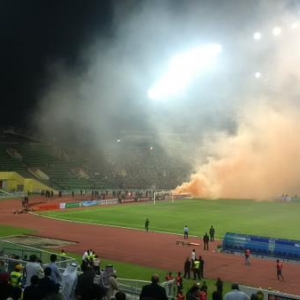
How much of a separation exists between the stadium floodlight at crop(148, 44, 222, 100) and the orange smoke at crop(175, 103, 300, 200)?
9.35 metres

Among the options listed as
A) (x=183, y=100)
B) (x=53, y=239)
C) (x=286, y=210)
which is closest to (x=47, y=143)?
(x=183, y=100)

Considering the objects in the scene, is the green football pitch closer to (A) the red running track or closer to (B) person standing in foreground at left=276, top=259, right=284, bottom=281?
(A) the red running track

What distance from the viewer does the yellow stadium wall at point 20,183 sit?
218 feet

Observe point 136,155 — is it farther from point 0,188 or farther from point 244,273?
point 244,273

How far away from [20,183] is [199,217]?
3401cm

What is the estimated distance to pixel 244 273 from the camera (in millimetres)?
22547

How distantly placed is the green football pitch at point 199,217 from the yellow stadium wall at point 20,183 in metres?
18.2

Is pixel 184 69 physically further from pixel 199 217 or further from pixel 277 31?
pixel 199 217

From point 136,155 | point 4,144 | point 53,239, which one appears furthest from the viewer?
point 136,155

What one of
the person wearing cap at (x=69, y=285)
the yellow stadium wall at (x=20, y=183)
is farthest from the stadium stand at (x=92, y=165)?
the person wearing cap at (x=69, y=285)

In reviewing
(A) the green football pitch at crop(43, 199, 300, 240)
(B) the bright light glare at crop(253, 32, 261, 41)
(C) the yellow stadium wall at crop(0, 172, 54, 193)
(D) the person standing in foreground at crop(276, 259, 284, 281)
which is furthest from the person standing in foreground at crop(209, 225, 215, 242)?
(B) the bright light glare at crop(253, 32, 261, 41)

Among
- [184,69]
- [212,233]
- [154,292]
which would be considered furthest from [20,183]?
[154,292]

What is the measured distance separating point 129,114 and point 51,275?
230 feet

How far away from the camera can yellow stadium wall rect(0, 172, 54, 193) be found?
218 feet
